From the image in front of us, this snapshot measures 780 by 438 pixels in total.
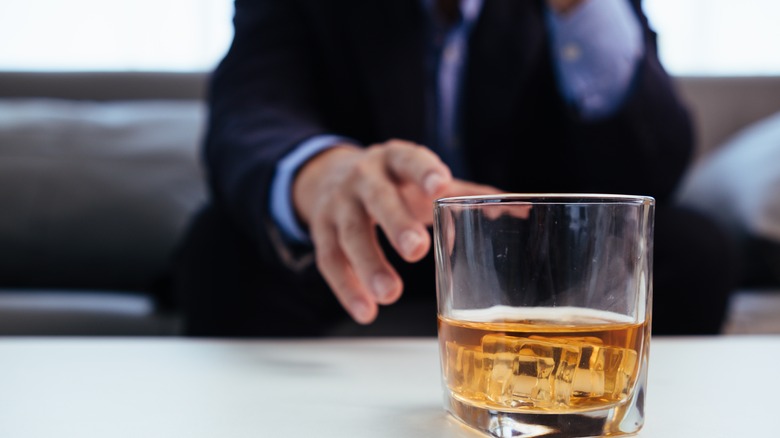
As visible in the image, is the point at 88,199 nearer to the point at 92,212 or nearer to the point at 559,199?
the point at 92,212

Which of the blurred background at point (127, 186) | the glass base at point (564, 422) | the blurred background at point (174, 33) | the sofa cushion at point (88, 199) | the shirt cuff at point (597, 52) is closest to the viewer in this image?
the glass base at point (564, 422)

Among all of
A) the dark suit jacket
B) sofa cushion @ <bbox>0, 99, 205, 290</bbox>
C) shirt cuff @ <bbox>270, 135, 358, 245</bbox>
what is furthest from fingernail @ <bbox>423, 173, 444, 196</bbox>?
sofa cushion @ <bbox>0, 99, 205, 290</bbox>

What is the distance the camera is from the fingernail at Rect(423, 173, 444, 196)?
425 millimetres

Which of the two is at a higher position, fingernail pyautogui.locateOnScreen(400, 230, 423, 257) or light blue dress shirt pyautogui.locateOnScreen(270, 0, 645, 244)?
light blue dress shirt pyautogui.locateOnScreen(270, 0, 645, 244)

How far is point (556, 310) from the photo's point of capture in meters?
0.27

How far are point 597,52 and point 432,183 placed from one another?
1.47 ft

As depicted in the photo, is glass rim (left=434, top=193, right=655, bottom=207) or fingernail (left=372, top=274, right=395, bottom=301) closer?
glass rim (left=434, top=193, right=655, bottom=207)

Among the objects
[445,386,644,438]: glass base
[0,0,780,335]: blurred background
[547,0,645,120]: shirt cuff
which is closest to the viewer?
[445,386,644,438]: glass base

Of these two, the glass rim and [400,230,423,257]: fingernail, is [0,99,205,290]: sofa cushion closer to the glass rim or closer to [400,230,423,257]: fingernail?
[400,230,423,257]: fingernail

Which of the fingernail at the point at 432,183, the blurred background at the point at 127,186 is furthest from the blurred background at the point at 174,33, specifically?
the fingernail at the point at 432,183

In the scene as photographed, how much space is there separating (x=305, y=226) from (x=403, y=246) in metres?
0.27

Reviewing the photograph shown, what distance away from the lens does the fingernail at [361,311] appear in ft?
1.59

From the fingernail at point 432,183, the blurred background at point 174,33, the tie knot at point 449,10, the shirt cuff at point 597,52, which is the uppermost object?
the blurred background at point 174,33

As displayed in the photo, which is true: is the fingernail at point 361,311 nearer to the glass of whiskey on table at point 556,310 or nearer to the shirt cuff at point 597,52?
the glass of whiskey on table at point 556,310
